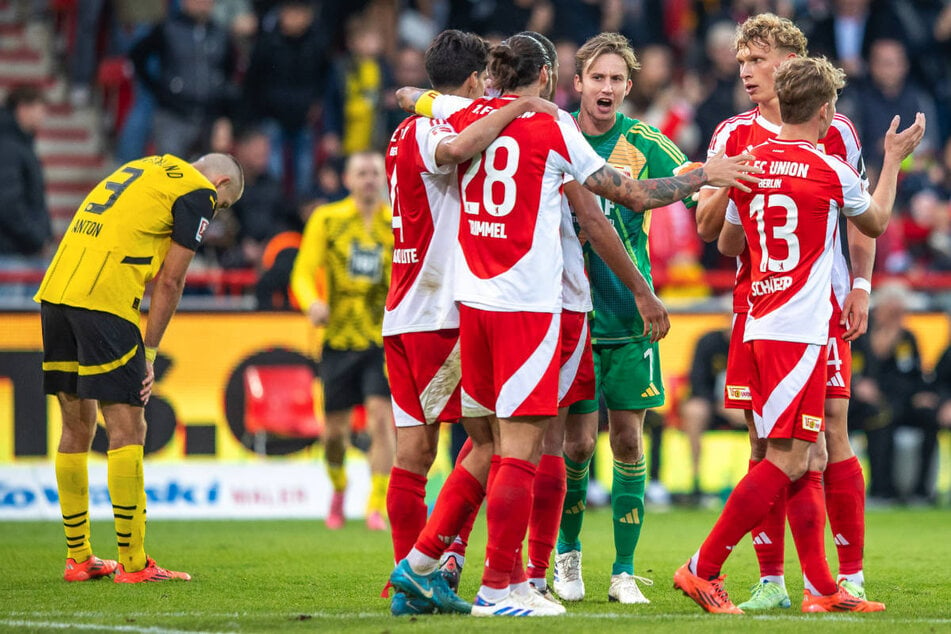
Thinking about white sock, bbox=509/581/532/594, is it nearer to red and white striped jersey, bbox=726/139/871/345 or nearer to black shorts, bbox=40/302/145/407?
red and white striped jersey, bbox=726/139/871/345

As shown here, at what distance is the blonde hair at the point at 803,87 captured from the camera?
6.50m

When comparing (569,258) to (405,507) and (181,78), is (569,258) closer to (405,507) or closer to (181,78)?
(405,507)

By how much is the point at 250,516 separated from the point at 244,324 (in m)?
1.75

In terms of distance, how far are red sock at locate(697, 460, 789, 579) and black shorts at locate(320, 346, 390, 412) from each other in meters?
5.59

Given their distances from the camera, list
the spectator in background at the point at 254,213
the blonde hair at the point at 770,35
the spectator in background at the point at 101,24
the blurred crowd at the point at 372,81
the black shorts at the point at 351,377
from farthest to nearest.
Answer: the spectator in background at the point at 101,24, the blurred crowd at the point at 372,81, the spectator in background at the point at 254,213, the black shorts at the point at 351,377, the blonde hair at the point at 770,35

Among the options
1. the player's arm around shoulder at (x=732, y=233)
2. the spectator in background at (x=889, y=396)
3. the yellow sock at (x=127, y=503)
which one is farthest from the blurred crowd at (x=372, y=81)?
the player's arm around shoulder at (x=732, y=233)

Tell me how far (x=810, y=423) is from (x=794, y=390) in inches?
6.5

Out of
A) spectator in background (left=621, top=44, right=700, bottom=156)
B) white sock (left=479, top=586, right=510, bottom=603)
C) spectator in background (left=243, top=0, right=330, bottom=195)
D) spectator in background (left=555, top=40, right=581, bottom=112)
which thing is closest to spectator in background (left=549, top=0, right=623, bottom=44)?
spectator in background (left=555, top=40, right=581, bottom=112)

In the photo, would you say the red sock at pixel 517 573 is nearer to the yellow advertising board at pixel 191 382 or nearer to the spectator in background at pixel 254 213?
the yellow advertising board at pixel 191 382

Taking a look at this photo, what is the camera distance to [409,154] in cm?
669

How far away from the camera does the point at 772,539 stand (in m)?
6.92

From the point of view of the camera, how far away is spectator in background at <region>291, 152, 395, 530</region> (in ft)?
38.7

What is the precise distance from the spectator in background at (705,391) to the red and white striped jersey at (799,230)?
718cm

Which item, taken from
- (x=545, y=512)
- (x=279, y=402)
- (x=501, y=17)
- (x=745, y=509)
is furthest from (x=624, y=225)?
(x=501, y=17)
